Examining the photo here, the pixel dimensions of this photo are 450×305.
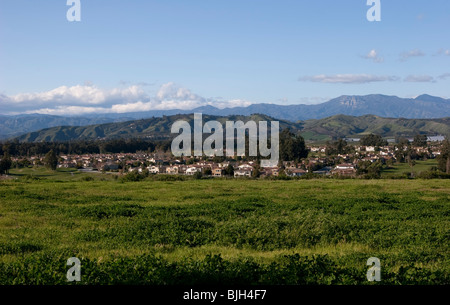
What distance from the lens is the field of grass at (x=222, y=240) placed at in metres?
7.72

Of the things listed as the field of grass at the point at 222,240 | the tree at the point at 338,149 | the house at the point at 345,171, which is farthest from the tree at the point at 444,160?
the field of grass at the point at 222,240

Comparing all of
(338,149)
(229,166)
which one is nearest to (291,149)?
(229,166)

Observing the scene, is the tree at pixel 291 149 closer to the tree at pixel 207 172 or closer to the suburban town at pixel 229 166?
the suburban town at pixel 229 166

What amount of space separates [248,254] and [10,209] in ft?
39.7

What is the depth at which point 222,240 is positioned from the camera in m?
12.0

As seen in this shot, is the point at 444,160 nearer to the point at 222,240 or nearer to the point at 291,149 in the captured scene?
the point at 291,149

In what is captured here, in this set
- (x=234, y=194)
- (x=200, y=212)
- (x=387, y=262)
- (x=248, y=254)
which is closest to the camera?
(x=387, y=262)

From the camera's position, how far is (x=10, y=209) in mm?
16984

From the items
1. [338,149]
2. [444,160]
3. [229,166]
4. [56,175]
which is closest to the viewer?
[229,166]

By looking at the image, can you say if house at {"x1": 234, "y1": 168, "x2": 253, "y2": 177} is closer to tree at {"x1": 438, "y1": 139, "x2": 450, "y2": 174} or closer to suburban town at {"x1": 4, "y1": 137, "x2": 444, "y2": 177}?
suburban town at {"x1": 4, "y1": 137, "x2": 444, "y2": 177}

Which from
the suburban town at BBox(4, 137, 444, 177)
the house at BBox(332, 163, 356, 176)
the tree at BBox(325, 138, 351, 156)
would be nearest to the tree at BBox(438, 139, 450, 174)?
the suburban town at BBox(4, 137, 444, 177)

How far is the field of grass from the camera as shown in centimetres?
772
